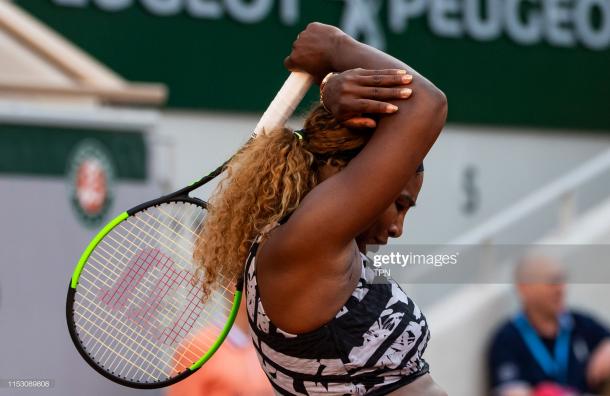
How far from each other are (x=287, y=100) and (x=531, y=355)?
2.87 meters

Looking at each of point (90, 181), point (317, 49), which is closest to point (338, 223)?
point (317, 49)

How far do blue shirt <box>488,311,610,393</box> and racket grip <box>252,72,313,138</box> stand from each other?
9.34ft

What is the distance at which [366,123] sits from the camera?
2131mm

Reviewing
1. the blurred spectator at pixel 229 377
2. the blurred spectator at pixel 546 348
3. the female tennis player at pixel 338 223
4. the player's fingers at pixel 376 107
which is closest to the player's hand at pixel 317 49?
the female tennis player at pixel 338 223

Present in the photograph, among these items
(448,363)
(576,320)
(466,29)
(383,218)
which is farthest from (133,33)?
(383,218)

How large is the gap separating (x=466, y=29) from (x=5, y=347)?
16.2 feet

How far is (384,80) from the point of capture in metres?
2.13

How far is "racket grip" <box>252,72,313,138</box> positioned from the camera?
243 cm

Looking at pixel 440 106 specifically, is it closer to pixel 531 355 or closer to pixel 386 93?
pixel 386 93

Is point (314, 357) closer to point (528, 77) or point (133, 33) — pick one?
point (133, 33)

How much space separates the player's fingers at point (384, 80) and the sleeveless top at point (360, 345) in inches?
12.8
